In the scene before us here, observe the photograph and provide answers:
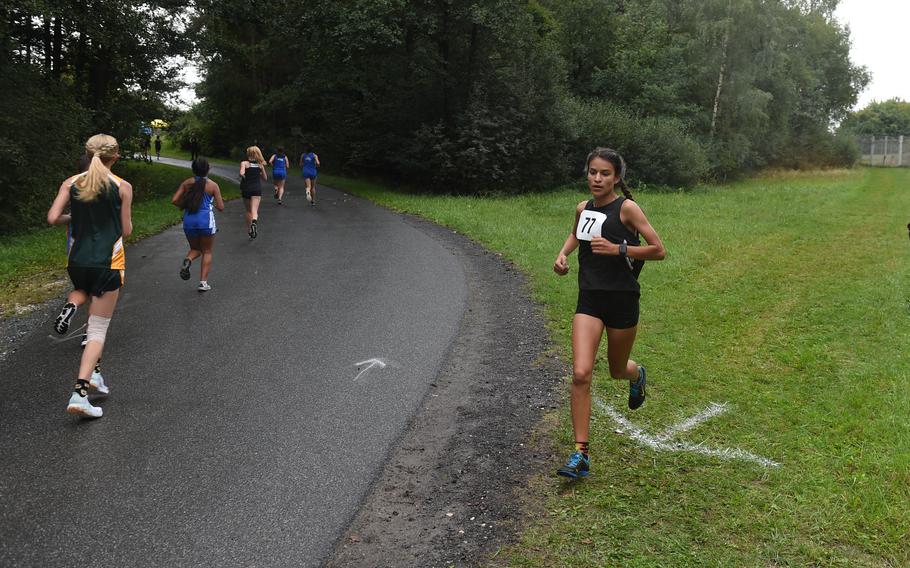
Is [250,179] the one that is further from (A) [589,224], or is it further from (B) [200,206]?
(A) [589,224]

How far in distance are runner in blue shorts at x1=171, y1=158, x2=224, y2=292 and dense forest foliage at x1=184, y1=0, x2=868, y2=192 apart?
16.0m

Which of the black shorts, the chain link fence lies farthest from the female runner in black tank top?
the chain link fence

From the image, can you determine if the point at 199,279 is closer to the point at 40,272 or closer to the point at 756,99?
the point at 40,272

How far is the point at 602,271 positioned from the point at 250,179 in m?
11.1

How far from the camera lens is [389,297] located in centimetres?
939

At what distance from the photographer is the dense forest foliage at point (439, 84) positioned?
18.4m

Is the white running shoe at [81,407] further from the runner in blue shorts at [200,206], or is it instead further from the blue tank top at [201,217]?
the blue tank top at [201,217]

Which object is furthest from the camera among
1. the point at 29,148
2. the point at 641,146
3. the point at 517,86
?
the point at 641,146

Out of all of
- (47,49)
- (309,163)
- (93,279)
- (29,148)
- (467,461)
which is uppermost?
(47,49)

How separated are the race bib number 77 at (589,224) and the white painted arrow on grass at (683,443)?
160cm

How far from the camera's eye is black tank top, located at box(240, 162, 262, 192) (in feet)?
46.0

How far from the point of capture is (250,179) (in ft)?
46.2

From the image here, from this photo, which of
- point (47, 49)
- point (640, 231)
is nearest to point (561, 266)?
point (640, 231)

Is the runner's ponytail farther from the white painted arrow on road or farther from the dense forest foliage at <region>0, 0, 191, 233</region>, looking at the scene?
the dense forest foliage at <region>0, 0, 191, 233</region>
